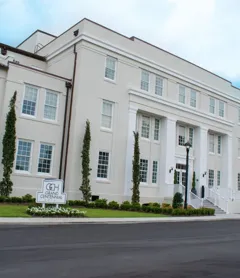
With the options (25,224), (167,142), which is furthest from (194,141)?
(25,224)

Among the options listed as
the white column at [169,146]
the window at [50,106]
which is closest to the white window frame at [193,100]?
the white column at [169,146]

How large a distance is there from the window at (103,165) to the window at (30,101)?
562cm

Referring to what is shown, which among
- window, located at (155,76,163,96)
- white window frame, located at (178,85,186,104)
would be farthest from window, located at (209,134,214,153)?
window, located at (155,76,163,96)

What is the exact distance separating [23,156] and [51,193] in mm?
6195

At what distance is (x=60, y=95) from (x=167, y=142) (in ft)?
32.5

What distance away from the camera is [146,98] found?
2778 cm

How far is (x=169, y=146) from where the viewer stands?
29109 mm

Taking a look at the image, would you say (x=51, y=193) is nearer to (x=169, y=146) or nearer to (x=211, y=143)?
(x=169, y=146)

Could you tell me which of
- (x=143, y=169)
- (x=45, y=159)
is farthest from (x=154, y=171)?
(x=45, y=159)

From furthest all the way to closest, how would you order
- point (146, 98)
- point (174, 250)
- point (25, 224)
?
1. point (146, 98)
2. point (25, 224)
3. point (174, 250)

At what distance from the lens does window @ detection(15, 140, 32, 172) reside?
73.3ft

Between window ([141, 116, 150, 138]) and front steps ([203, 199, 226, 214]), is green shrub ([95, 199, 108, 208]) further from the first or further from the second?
front steps ([203, 199, 226, 214])

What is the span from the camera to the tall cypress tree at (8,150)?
68.4ft

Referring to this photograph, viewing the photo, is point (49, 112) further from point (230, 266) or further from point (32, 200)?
point (230, 266)
